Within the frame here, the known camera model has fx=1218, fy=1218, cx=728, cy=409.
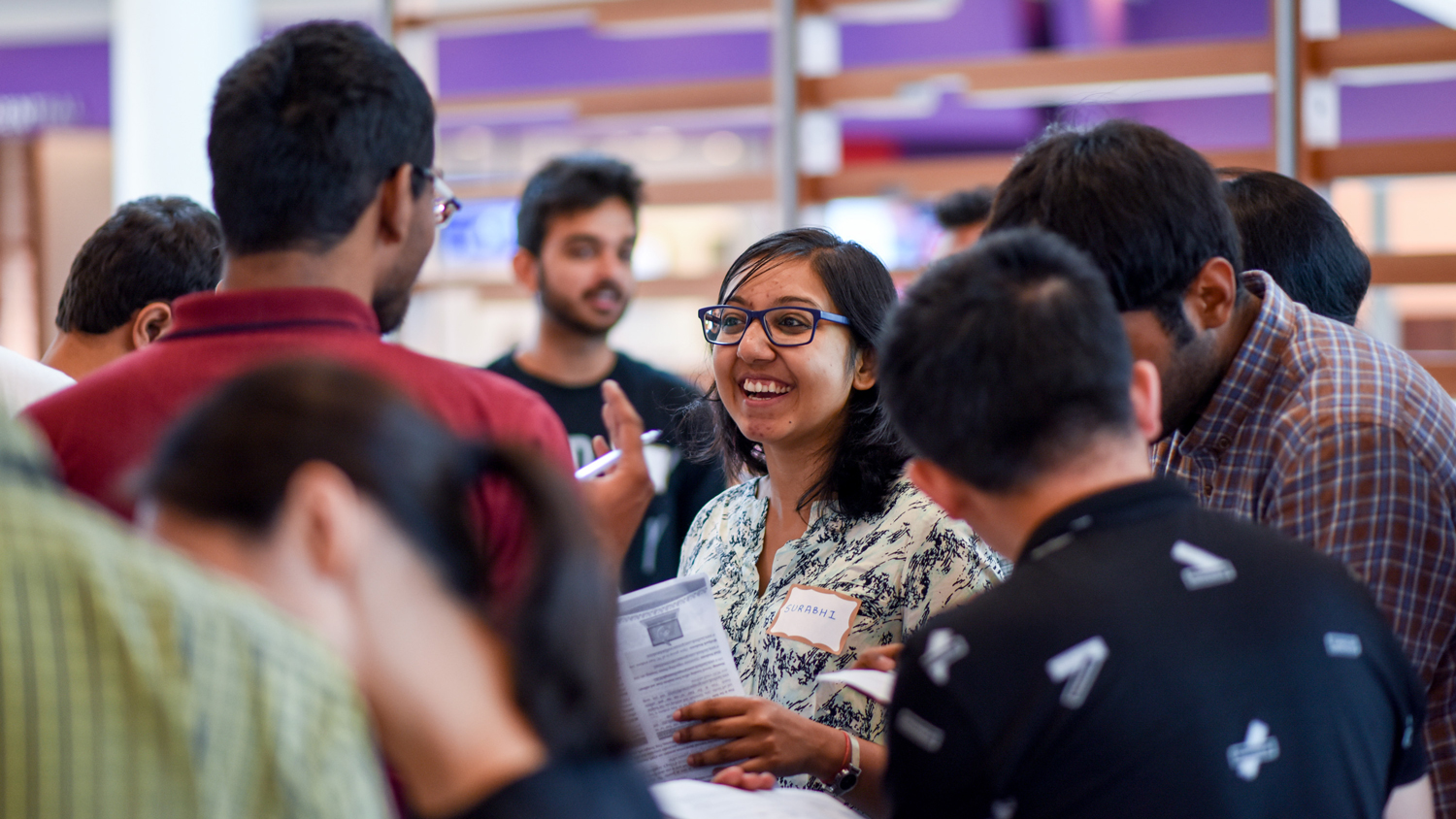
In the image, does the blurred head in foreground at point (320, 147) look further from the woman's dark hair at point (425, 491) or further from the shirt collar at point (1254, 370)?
the shirt collar at point (1254, 370)

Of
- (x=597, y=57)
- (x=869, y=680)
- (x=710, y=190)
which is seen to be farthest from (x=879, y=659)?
(x=597, y=57)

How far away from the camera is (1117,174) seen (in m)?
1.59

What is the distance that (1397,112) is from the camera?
4.33 meters

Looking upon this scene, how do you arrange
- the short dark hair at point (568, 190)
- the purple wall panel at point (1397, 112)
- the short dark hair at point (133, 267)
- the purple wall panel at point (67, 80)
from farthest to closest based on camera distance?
the purple wall panel at point (67, 80) → the purple wall panel at point (1397, 112) → the short dark hair at point (568, 190) → the short dark hair at point (133, 267)

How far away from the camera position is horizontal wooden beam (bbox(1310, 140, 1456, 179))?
3744 mm

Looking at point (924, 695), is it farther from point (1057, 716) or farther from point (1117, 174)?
point (1117, 174)

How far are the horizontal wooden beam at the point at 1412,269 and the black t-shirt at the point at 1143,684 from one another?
118 inches

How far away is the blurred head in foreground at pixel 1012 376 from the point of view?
1.20 meters

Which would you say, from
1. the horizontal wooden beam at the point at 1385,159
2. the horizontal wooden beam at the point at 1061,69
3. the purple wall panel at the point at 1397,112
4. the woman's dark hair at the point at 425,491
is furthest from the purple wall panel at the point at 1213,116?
the woman's dark hair at the point at 425,491

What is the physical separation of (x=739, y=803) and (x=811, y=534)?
64cm

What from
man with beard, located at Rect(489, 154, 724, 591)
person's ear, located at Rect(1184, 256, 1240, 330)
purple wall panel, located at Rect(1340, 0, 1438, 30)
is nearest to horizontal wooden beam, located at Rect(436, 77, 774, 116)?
man with beard, located at Rect(489, 154, 724, 591)

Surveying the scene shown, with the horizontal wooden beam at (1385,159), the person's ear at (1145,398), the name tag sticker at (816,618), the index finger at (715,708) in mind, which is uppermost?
the horizontal wooden beam at (1385,159)

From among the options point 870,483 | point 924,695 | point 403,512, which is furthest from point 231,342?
point 870,483

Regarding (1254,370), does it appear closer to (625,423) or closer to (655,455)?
(625,423)
